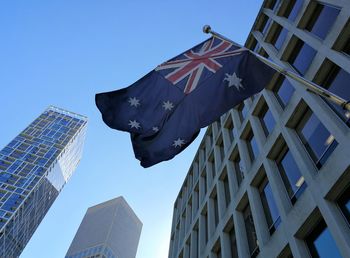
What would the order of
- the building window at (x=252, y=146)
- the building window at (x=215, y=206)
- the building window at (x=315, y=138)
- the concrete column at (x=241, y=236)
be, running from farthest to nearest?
1. the building window at (x=215, y=206)
2. the building window at (x=252, y=146)
3. the concrete column at (x=241, y=236)
4. the building window at (x=315, y=138)

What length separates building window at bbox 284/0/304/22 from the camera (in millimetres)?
18172

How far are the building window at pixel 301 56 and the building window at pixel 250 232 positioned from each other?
742cm

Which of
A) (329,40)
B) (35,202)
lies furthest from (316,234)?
(35,202)

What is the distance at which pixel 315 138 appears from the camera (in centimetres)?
1272

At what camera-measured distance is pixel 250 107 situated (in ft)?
65.5

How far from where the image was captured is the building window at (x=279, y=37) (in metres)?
19.2

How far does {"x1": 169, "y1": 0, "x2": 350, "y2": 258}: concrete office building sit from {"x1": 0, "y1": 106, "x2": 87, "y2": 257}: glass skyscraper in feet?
447

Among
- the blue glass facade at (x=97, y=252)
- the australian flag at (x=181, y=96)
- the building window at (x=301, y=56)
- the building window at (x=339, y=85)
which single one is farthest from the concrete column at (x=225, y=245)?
the blue glass facade at (x=97, y=252)

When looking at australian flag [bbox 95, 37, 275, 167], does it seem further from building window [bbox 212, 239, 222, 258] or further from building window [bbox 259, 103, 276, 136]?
building window [bbox 212, 239, 222, 258]

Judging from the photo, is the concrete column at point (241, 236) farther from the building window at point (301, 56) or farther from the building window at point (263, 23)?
the building window at point (263, 23)

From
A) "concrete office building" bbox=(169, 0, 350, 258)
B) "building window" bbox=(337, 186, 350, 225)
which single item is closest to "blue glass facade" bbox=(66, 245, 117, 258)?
"concrete office building" bbox=(169, 0, 350, 258)

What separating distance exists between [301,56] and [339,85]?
4.48m

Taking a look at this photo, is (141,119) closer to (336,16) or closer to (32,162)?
(336,16)

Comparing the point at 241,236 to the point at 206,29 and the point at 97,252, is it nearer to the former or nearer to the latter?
the point at 206,29
